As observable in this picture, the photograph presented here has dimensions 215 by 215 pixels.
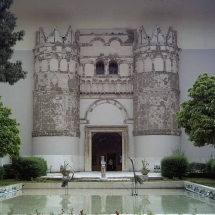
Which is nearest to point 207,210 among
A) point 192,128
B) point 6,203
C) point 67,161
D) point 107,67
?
point 6,203

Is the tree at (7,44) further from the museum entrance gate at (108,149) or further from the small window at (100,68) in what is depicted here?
the museum entrance gate at (108,149)

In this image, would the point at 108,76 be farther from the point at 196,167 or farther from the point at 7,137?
the point at 7,137

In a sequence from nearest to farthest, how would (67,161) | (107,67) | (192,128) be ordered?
(192,128)
(67,161)
(107,67)

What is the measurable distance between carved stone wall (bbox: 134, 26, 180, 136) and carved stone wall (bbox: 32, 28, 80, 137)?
5.00 m

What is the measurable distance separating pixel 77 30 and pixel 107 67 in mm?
3937

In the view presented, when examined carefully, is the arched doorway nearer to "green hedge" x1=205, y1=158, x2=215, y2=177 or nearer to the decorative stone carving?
the decorative stone carving

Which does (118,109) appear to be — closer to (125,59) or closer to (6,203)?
(125,59)

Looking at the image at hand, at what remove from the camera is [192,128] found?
2081cm

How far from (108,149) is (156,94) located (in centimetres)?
621

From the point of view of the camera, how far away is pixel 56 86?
31.5 meters

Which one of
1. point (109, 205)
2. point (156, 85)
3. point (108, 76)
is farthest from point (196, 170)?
point (109, 205)

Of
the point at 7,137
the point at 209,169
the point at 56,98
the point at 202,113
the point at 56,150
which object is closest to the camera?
the point at 7,137

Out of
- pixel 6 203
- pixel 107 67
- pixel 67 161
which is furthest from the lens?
pixel 107 67

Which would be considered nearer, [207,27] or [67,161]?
[67,161]
